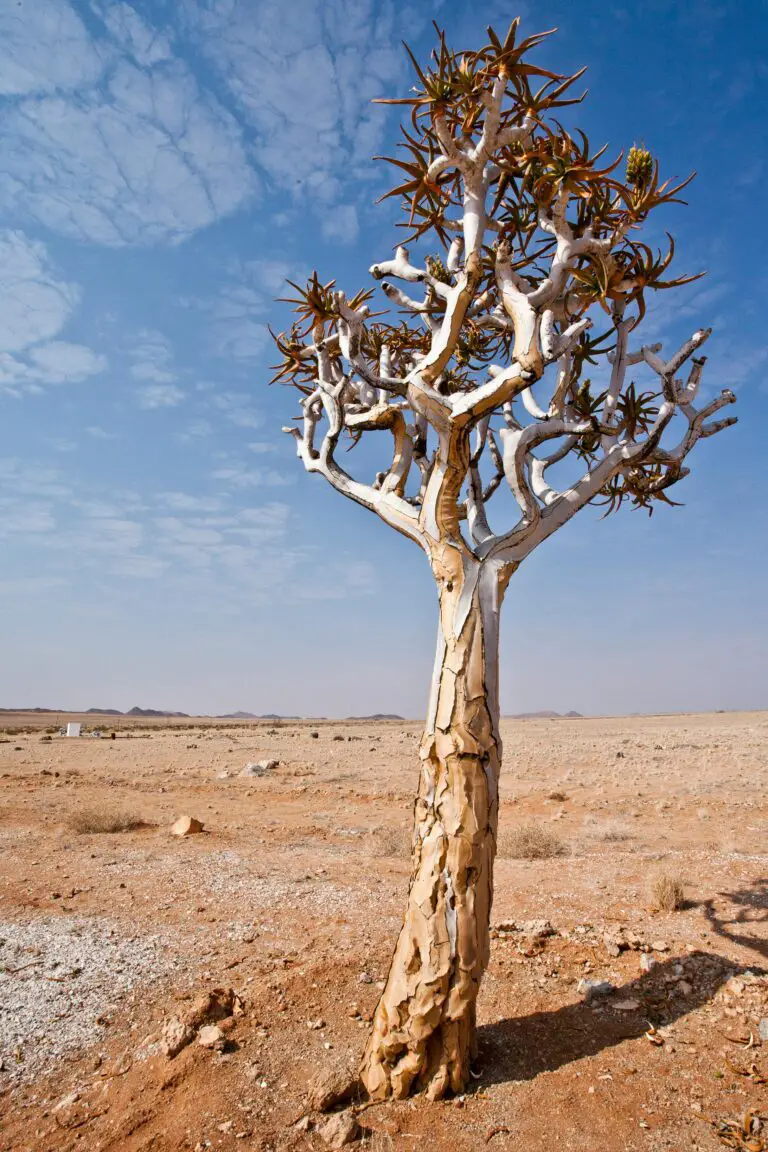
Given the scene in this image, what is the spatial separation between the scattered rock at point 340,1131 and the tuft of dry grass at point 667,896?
4.29 meters

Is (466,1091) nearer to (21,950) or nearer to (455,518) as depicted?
(455,518)

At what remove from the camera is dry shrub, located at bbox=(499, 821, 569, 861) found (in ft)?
30.6

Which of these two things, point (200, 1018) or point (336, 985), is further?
point (336, 985)

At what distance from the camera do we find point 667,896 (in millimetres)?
6512

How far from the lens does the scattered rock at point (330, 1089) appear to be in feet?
11.7

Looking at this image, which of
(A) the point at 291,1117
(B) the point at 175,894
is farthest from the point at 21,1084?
(B) the point at 175,894

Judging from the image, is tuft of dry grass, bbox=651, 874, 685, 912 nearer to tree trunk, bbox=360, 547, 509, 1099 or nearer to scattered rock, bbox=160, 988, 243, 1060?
tree trunk, bbox=360, 547, 509, 1099

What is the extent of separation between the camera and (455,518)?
14.5ft

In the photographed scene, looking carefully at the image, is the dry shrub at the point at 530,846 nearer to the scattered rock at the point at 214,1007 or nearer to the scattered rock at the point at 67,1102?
the scattered rock at the point at 214,1007

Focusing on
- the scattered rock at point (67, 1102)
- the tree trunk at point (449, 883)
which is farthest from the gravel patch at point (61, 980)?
the tree trunk at point (449, 883)

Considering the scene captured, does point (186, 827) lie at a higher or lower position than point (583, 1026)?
higher

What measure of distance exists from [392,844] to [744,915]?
4.71 metres

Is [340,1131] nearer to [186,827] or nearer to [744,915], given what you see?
[744,915]

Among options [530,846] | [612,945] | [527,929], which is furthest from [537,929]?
[530,846]
